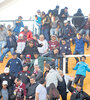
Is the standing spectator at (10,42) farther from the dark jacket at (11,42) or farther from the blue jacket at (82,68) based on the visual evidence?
the blue jacket at (82,68)

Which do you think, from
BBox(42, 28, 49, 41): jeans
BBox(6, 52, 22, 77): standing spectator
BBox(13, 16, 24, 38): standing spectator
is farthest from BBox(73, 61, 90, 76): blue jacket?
BBox(13, 16, 24, 38): standing spectator

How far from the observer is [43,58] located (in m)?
7.74

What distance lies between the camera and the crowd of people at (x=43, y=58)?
6277 mm

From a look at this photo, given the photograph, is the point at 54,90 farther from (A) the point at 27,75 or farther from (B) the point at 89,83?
(B) the point at 89,83

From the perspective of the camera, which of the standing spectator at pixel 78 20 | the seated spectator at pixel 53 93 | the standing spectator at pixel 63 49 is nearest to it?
the seated spectator at pixel 53 93

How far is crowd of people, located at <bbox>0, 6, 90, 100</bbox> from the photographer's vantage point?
6.28m

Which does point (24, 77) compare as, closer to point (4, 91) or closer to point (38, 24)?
point (4, 91)

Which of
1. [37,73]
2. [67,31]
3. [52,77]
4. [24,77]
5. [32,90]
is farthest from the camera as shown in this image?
[67,31]

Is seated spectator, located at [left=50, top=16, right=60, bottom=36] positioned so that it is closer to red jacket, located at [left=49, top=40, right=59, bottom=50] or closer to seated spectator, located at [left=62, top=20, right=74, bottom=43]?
seated spectator, located at [left=62, top=20, right=74, bottom=43]

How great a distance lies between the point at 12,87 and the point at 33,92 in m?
0.74

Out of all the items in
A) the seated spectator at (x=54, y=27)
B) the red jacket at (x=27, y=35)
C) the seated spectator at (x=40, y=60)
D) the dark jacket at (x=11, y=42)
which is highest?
the seated spectator at (x=54, y=27)

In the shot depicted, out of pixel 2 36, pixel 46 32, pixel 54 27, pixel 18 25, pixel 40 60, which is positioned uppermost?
pixel 18 25

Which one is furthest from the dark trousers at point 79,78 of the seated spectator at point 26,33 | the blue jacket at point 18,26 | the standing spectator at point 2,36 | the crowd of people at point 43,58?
the blue jacket at point 18,26

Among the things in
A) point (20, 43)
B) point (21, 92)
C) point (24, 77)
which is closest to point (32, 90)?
point (21, 92)
